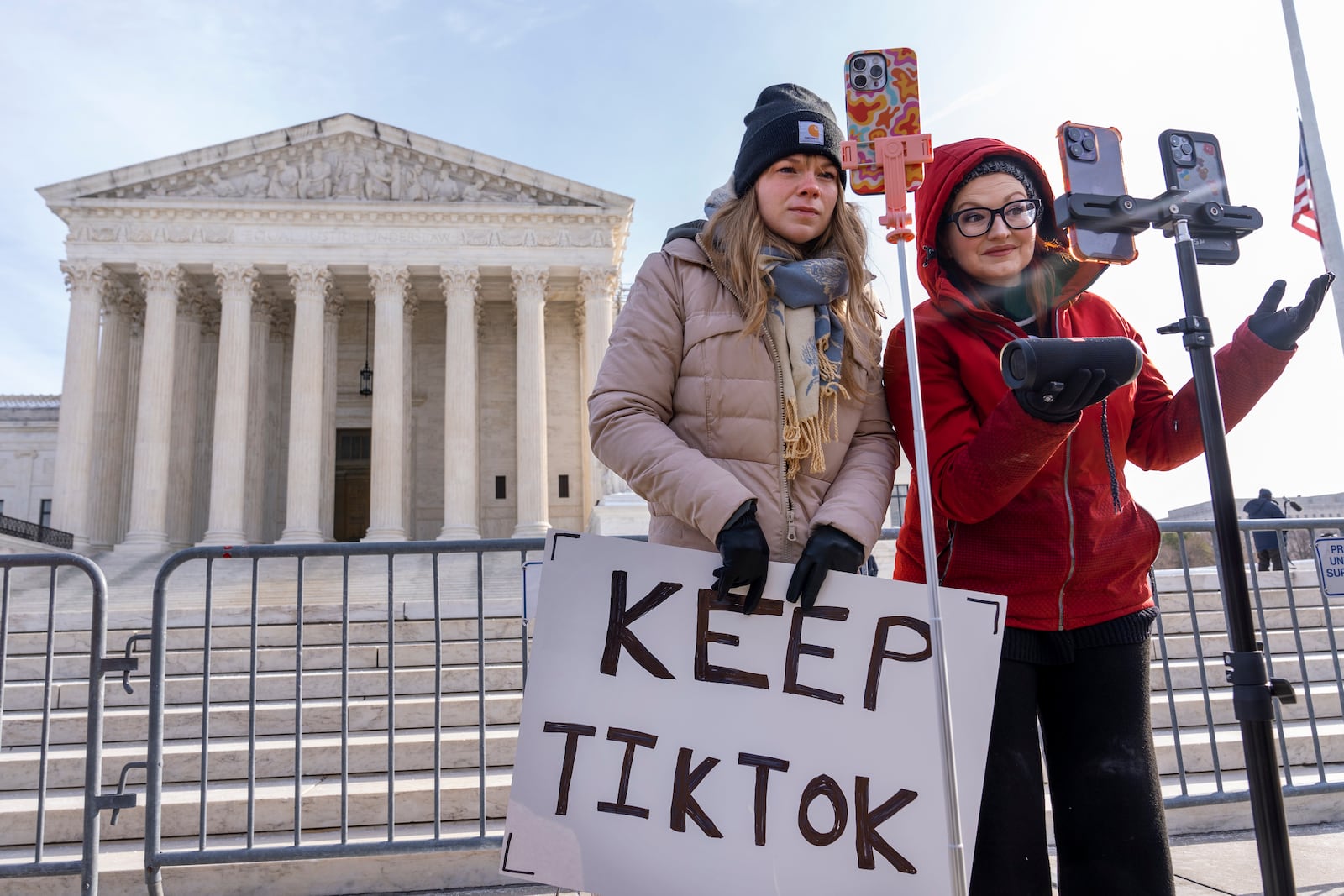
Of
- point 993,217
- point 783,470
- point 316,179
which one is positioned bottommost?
point 783,470

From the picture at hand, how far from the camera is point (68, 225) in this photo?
27.7 metres

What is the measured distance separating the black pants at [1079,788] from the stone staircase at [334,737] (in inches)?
111

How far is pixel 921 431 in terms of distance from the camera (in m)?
2.00

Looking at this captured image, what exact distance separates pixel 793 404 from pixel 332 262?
95.9 feet

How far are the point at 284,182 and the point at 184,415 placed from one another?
869 cm

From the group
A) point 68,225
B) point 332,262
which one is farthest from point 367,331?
point 68,225

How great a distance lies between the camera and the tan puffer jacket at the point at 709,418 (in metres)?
2.38

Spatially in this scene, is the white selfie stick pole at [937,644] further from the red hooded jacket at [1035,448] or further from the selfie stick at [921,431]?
the red hooded jacket at [1035,448]

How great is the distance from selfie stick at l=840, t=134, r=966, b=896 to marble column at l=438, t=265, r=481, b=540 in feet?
87.8

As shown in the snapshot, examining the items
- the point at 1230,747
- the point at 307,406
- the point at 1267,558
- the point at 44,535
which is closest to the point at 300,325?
the point at 307,406

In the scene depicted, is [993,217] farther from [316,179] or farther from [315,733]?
[316,179]

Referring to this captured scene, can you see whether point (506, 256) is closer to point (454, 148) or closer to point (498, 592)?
point (454, 148)

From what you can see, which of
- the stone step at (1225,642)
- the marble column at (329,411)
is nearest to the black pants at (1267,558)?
the stone step at (1225,642)

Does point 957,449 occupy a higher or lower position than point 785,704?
higher
